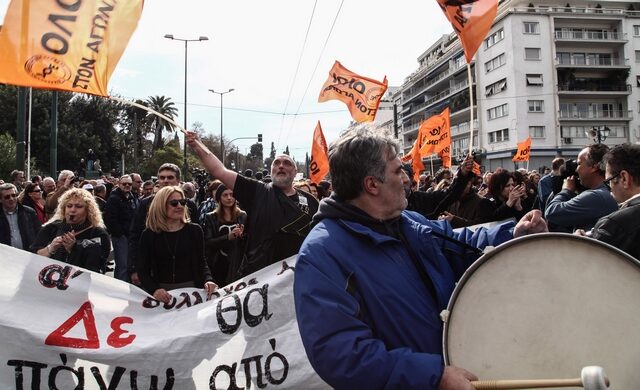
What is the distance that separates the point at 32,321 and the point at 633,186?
3.63 m

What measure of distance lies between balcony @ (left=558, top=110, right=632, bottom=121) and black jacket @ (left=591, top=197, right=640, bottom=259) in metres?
50.6

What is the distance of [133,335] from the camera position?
131 inches

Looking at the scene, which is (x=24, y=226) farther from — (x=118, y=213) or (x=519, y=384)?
(x=519, y=384)

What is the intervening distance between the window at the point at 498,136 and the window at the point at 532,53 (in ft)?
23.5

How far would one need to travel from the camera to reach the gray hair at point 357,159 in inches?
76.7

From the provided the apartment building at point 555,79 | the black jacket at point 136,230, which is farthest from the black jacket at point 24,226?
the apartment building at point 555,79

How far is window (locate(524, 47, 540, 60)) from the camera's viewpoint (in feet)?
156

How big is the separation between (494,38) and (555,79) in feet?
23.6

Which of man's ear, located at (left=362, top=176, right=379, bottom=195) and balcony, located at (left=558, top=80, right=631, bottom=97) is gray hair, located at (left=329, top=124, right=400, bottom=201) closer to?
man's ear, located at (left=362, top=176, right=379, bottom=195)

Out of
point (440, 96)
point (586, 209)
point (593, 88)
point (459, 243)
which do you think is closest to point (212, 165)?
point (459, 243)

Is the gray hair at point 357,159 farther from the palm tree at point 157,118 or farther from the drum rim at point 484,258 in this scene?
the palm tree at point 157,118

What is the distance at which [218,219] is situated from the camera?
6.04 meters

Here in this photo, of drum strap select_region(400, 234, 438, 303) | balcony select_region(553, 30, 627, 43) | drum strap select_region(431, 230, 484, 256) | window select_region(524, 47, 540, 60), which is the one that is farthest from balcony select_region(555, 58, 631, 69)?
drum strap select_region(400, 234, 438, 303)

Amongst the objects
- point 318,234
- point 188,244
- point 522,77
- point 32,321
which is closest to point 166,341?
point 32,321
